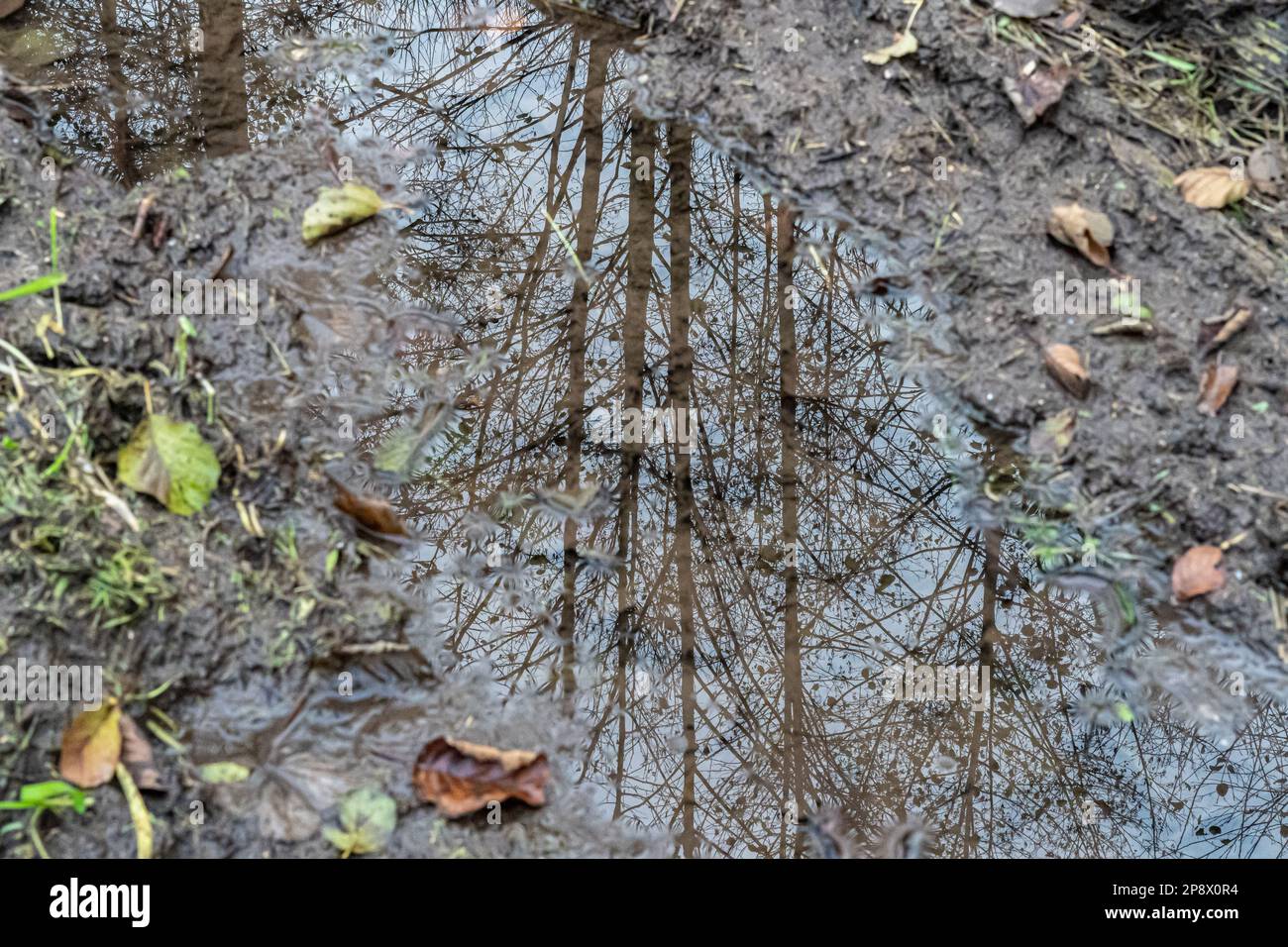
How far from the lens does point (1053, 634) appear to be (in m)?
2.24

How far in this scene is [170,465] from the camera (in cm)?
217

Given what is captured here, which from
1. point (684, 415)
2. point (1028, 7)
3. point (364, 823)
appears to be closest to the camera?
point (364, 823)

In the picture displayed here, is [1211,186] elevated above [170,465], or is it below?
above

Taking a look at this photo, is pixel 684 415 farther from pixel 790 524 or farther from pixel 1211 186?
pixel 1211 186

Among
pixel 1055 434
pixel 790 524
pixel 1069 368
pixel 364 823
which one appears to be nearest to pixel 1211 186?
pixel 1069 368

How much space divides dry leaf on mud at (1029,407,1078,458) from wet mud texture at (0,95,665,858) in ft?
4.11

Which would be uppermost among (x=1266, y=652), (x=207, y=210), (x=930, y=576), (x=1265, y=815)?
(x=207, y=210)

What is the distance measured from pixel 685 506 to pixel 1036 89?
1.53 metres

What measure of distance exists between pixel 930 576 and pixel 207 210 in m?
2.06

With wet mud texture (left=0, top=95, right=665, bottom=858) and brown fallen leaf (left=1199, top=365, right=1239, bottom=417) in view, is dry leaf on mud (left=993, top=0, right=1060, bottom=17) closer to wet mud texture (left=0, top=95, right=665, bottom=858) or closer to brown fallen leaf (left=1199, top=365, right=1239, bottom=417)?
brown fallen leaf (left=1199, top=365, right=1239, bottom=417)

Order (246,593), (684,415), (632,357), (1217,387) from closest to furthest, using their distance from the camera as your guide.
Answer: (246,593)
(1217,387)
(684,415)
(632,357)

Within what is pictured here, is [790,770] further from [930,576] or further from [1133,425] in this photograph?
[1133,425]

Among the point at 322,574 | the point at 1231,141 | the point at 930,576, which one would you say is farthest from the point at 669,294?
the point at 1231,141

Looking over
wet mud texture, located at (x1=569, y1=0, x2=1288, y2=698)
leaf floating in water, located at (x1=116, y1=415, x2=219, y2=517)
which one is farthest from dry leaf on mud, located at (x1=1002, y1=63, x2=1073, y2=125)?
leaf floating in water, located at (x1=116, y1=415, x2=219, y2=517)
